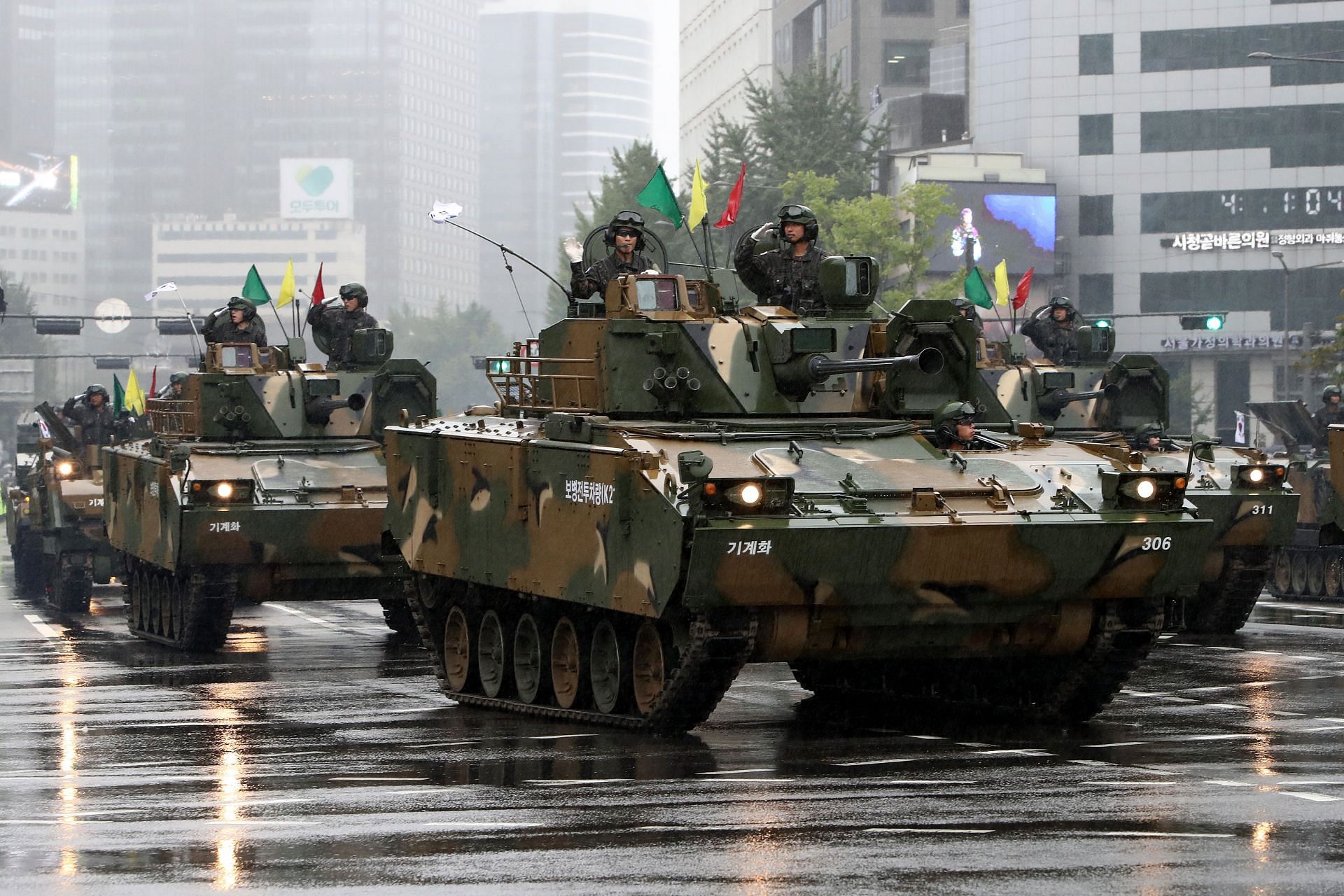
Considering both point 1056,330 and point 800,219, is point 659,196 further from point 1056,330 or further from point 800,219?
point 1056,330

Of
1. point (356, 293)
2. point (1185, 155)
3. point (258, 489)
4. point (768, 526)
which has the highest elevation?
point (1185, 155)

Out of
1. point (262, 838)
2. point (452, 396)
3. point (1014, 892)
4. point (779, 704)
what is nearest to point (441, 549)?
point (779, 704)

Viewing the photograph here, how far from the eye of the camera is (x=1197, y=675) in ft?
65.7

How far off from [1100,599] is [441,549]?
18.2ft

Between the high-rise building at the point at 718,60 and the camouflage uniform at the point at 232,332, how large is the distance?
84.3 metres

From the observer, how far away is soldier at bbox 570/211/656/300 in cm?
1966

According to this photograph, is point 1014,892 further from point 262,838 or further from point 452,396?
point 452,396

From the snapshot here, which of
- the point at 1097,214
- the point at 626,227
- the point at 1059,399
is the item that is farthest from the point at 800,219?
the point at 1097,214

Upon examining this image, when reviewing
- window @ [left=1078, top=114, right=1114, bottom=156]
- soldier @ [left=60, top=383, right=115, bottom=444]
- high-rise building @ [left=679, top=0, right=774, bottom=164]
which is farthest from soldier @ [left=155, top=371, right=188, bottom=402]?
high-rise building @ [left=679, top=0, right=774, bottom=164]

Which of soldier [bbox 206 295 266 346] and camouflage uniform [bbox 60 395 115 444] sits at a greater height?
soldier [bbox 206 295 266 346]

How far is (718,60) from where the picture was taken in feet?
425

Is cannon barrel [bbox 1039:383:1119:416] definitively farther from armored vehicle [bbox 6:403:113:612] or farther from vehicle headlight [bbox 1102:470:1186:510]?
armored vehicle [bbox 6:403:113:612]

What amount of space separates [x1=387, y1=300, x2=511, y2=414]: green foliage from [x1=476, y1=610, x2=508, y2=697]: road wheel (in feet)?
417

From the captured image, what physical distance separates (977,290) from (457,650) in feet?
69.7
